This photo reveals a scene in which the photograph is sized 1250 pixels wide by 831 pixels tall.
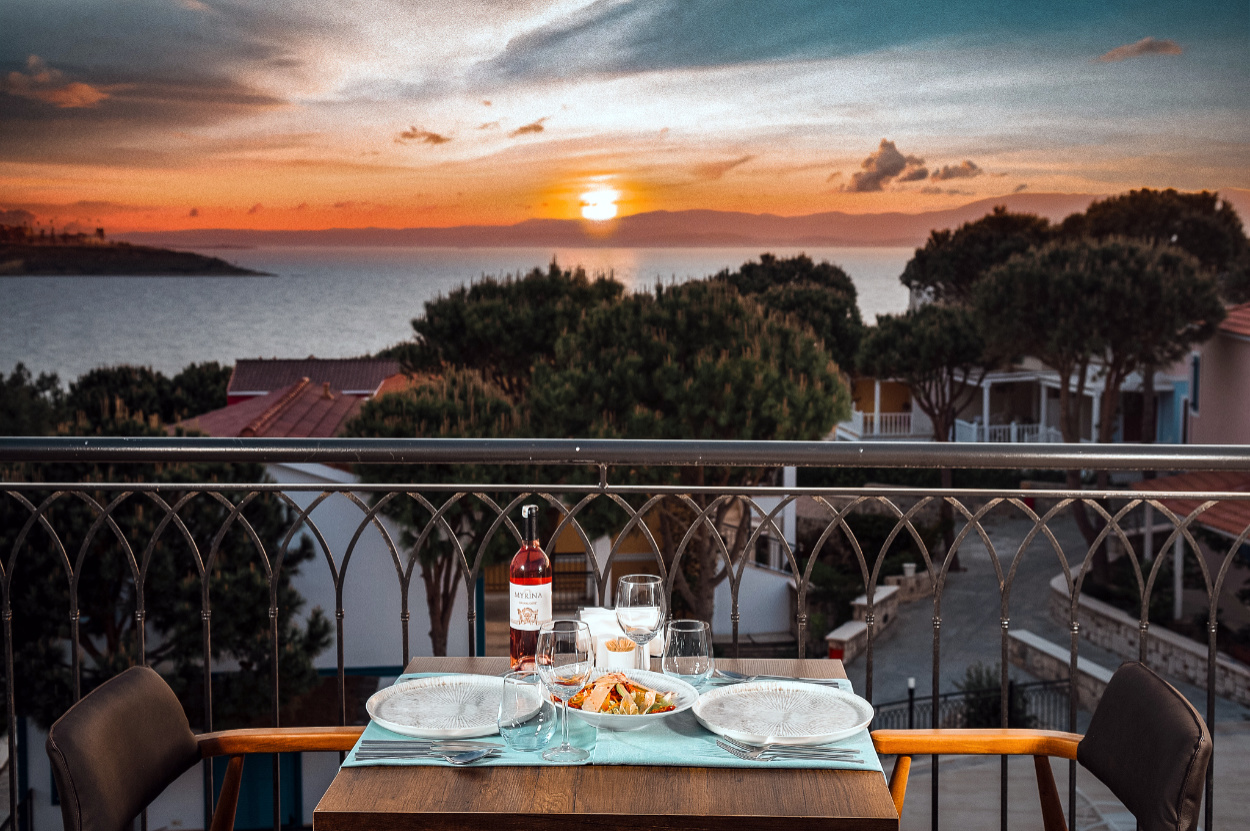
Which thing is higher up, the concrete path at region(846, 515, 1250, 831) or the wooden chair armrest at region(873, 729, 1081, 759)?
the wooden chair armrest at region(873, 729, 1081, 759)

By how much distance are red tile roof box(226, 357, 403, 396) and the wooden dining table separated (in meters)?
20.7

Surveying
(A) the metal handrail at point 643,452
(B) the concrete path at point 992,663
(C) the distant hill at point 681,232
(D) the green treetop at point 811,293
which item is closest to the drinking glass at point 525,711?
(A) the metal handrail at point 643,452

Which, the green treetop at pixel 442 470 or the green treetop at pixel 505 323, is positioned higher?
the green treetop at pixel 505 323

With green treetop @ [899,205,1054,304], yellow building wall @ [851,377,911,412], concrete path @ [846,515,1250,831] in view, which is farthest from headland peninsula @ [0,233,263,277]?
concrete path @ [846,515,1250,831]

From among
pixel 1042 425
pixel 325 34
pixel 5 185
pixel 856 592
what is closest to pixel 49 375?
pixel 5 185

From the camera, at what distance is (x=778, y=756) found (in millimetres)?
1448

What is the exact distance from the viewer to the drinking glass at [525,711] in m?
1.39

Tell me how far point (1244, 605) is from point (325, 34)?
76.5 feet

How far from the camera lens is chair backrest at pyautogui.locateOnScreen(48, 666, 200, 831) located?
4.64ft

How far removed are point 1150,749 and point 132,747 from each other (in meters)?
1.47

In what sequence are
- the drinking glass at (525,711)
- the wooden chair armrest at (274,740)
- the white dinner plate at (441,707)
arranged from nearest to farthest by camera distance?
the drinking glass at (525,711), the white dinner plate at (441,707), the wooden chair armrest at (274,740)

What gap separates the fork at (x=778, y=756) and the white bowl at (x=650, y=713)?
0.11m

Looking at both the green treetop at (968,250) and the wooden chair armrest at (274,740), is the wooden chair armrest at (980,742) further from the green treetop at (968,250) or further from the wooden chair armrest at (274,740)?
the green treetop at (968,250)

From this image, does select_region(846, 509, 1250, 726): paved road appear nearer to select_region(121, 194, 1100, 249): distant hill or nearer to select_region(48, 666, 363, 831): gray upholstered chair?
select_region(121, 194, 1100, 249): distant hill
